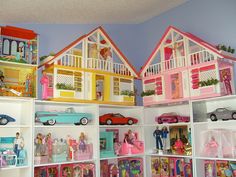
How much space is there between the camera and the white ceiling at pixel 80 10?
225cm

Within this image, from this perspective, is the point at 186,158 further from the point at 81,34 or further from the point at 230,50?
the point at 81,34

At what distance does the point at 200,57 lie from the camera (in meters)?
2.57

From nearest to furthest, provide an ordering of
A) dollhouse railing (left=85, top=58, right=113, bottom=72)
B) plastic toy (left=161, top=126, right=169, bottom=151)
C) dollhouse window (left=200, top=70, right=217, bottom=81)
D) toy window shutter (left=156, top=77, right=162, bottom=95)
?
dollhouse window (left=200, top=70, right=217, bottom=81), dollhouse railing (left=85, top=58, right=113, bottom=72), toy window shutter (left=156, top=77, right=162, bottom=95), plastic toy (left=161, top=126, right=169, bottom=151)

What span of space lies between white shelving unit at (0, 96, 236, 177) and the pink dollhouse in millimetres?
123

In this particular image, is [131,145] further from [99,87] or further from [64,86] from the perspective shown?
[64,86]

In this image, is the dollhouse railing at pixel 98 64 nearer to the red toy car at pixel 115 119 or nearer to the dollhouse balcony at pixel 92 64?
the dollhouse balcony at pixel 92 64

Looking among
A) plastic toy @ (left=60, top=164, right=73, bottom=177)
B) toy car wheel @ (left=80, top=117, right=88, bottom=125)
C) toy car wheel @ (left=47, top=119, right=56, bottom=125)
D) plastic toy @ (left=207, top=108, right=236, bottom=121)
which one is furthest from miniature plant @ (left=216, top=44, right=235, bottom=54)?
plastic toy @ (left=60, top=164, right=73, bottom=177)

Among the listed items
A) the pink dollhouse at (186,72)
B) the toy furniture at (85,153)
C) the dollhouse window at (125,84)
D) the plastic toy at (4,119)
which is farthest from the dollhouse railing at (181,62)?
the plastic toy at (4,119)

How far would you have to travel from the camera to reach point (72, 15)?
8.66 ft

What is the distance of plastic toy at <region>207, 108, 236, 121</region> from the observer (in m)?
2.33

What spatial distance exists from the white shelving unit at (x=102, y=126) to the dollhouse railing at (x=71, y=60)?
1.22 ft

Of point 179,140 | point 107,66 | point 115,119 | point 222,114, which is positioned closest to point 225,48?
point 222,114

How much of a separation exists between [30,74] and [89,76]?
536 millimetres

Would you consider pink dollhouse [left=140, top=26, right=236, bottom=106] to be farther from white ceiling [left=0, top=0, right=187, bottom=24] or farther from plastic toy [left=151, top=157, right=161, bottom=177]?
plastic toy [left=151, top=157, right=161, bottom=177]
